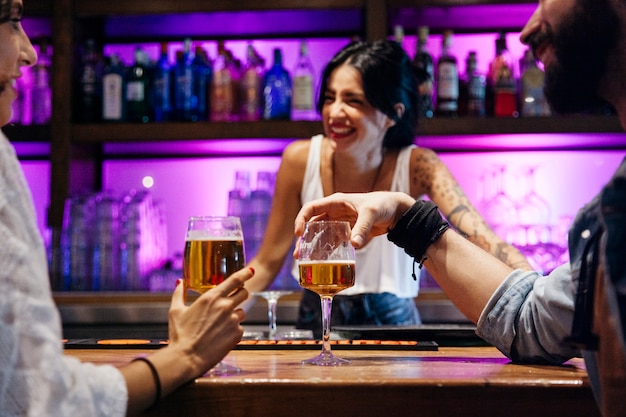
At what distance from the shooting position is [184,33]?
3.28 metres

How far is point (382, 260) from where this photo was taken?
2355 mm

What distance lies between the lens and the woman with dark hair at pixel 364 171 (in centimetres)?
231

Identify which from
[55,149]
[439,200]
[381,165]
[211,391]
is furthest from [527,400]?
[55,149]

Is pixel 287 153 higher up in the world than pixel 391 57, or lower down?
lower down

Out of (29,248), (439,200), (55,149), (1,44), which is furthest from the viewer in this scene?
(55,149)

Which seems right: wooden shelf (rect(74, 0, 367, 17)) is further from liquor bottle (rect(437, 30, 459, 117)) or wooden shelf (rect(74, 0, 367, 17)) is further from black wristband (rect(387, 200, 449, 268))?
black wristband (rect(387, 200, 449, 268))

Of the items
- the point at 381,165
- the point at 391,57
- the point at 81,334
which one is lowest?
the point at 81,334

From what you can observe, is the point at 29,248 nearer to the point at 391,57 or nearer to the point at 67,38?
the point at 391,57

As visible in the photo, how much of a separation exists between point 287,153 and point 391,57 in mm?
435

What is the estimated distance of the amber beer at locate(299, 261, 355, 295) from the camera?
123cm

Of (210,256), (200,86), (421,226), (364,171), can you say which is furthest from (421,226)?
(200,86)

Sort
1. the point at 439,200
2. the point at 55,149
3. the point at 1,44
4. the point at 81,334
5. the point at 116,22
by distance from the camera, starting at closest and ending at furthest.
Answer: the point at 1,44, the point at 439,200, the point at 81,334, the point at 55,149, the point at 116,22

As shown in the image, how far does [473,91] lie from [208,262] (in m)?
1.98

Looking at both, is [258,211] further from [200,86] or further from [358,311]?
[358,311]
